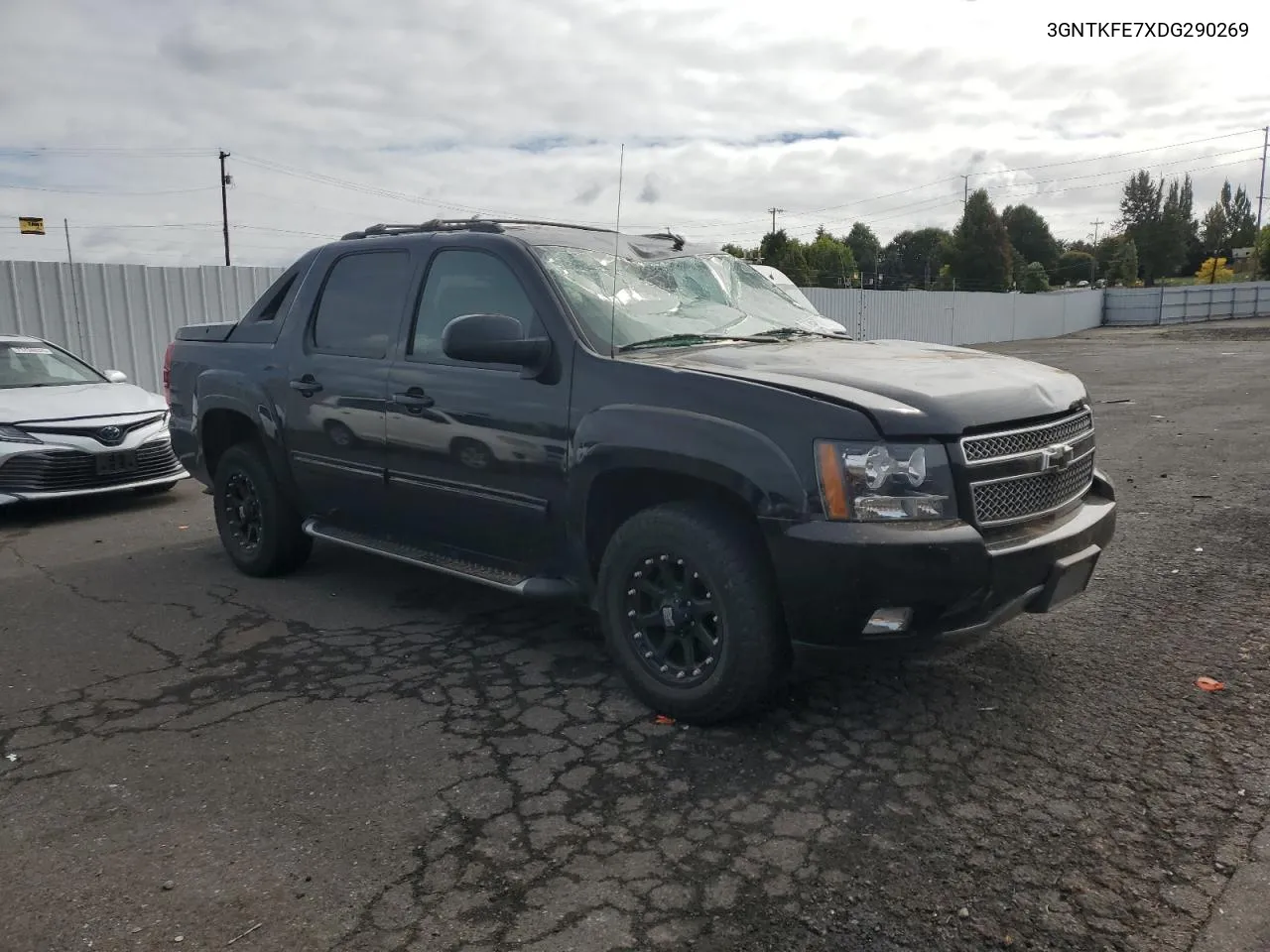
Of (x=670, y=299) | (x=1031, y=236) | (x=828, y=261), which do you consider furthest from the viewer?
(x=1031, y=236)

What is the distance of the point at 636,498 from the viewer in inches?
154

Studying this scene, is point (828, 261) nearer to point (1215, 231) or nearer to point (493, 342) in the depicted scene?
point (1215, 231)

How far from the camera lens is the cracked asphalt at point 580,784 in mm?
2598

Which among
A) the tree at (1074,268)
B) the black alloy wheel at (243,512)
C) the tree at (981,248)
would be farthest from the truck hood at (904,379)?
the tree at (1074,268)

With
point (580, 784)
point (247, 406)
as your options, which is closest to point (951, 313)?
point (247, 406)

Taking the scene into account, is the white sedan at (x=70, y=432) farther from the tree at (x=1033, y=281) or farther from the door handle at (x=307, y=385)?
the tree at (x=1033, y=281)

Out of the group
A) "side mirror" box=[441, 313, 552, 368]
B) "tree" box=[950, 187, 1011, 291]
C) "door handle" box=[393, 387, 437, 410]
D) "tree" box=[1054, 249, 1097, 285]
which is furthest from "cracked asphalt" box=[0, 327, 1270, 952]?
"tree" box=[1054, 249, 1097, 285]

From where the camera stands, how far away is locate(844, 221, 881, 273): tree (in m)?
123

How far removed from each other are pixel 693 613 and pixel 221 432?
3702 millimetres

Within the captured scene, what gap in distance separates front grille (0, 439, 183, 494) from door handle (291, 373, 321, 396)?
289cm

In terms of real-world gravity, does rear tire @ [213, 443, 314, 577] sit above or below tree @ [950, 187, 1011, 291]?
below

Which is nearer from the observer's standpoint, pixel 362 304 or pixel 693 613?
pixel 693 613

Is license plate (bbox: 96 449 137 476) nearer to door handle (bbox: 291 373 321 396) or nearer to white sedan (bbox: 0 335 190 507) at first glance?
white sedan (bbox: 0 335 190 507)

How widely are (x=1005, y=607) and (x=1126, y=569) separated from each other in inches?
106
